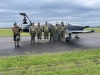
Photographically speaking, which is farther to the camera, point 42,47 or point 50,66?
point 42,47

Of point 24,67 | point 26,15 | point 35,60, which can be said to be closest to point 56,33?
point 26,15

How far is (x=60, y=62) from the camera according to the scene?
9.99 m

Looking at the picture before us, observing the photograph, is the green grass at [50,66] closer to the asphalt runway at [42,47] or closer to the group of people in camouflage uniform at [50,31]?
the asphalt runway at [42,47]

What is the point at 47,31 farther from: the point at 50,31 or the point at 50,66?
the point at 50,66

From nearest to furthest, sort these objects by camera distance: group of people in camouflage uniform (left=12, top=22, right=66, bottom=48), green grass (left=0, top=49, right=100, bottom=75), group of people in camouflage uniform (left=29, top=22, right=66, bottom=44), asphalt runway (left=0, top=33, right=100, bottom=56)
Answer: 1. green grass (left=0, top=49, right=100, bottom=75)
2. asphalt runway (left=0, top=33, right=100, bottom=56)
3. group of people in camouflage uniform (left=12, top=22, right=66, bottom=48)
4. group of people in camouflage uniform (left=29, top=22, right=66, bottom=44)

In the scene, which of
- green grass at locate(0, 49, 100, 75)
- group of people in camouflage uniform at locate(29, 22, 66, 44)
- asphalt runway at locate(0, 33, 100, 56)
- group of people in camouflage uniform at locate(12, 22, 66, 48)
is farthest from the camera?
group of people in camouflage uniform at locate(29, 22, 66, 44)

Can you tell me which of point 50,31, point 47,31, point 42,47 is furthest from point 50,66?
point 50,31

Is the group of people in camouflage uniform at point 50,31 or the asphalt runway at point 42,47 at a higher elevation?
the group of people in camouflage uniform at point 50,31

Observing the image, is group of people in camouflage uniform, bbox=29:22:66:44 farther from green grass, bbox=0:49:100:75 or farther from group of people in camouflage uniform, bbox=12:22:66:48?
green grass, bbox=0:49:100:75

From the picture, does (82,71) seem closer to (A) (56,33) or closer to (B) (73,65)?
(B) (73,65)

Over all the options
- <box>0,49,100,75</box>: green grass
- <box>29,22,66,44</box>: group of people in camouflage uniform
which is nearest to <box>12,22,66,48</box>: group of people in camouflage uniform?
<box>29,22,66,44</box>: group of people in camouflage uniform

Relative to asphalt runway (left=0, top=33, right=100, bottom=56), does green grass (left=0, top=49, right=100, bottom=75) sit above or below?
above

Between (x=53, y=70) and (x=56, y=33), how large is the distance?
12115mm

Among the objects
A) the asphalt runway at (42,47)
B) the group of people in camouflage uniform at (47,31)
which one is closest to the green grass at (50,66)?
the asphalt runway at (42,47)
